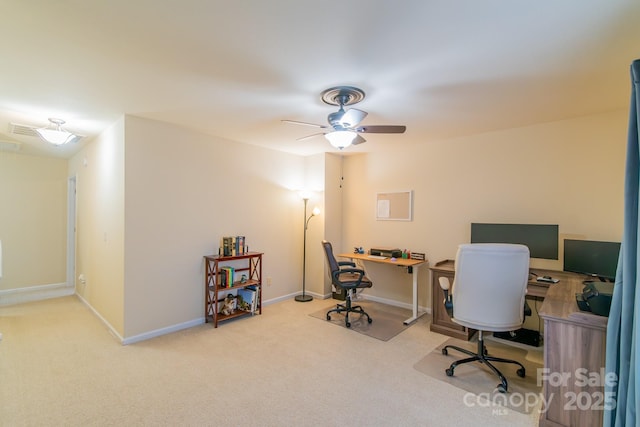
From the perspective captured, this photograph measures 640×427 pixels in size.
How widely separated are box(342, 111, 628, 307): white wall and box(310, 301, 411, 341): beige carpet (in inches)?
12.4

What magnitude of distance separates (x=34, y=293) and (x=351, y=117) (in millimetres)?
6167

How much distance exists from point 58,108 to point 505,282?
4552mm

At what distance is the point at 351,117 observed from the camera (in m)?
2.50

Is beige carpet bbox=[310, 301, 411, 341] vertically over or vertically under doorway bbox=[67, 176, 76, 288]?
under

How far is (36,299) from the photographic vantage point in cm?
474

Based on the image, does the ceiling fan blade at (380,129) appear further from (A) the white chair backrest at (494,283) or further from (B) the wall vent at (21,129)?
(B) the wall vent at (21,129)

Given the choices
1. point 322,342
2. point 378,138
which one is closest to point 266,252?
point 322,342

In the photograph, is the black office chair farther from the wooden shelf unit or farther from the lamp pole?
the wooden shelf unit

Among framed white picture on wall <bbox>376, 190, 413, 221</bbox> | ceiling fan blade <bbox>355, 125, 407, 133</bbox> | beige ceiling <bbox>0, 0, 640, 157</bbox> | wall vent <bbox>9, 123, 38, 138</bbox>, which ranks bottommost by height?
framed white picture on wall <bbox>376, 190, 413, 221</bbox>

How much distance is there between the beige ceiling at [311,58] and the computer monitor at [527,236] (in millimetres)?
1218

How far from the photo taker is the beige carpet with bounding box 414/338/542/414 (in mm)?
2285

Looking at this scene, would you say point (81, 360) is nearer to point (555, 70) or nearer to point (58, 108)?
point (58, 108)

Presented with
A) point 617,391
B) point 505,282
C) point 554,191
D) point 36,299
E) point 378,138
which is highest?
point 378,138

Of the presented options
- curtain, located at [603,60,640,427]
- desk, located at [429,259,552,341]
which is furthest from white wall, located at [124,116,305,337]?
curtain, located at [603,60,640,427]
